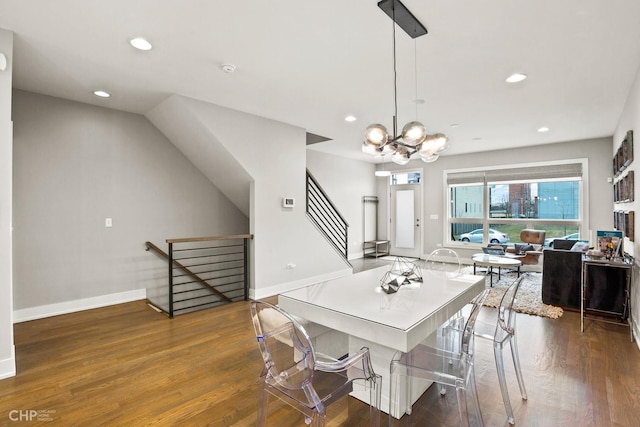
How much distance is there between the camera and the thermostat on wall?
4.96 meters

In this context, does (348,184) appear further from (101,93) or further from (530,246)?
(101,93)

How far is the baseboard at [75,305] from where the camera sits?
3721 millimetres

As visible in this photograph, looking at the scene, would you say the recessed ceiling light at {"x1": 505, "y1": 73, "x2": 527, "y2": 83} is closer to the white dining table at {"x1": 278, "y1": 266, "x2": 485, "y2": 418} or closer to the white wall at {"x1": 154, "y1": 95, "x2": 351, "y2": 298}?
the white dining table at {"x1": 278, "y1": 266, "x2": 485, "y2": 418}

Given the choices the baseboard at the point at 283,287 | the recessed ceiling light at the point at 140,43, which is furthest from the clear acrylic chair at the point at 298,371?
the baseboard at the point at 283,287

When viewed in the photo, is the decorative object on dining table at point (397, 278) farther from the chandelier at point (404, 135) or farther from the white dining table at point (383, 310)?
the chandelier at point (404, 135)

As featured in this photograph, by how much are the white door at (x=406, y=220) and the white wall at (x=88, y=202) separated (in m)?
5.28

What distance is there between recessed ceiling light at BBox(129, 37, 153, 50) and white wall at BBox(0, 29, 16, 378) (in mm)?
865

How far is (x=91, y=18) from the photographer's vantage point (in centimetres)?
231

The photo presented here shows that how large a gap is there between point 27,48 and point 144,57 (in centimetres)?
92

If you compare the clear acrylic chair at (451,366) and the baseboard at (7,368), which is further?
the baseboard at (7,368)

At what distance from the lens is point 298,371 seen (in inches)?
62.0

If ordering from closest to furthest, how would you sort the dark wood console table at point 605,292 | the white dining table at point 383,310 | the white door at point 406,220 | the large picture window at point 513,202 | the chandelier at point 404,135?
the white dining table at point 383,310
the chandelier at point 404,135
the dark wood console table at point 605,292
the large picture window at point 513,202
the white door at point 406,220

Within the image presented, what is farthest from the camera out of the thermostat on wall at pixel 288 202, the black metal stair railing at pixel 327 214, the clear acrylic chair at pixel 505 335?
the black metal stair railing at pixel 327 214

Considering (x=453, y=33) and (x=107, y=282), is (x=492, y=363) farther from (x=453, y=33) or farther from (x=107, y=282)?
(x=107, y=282)
